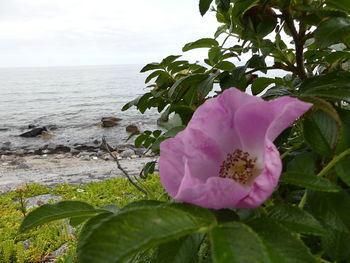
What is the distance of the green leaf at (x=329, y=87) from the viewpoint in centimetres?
72

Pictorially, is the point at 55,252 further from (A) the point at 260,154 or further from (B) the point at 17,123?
(B) the point at 17,123

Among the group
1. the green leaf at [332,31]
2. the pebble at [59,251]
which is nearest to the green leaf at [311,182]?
the green leaf at [332,31]

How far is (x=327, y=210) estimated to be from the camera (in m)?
0.59

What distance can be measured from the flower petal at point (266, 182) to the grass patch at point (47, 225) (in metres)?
A: 1.59

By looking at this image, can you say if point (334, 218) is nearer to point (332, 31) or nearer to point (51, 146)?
point (332, 31)

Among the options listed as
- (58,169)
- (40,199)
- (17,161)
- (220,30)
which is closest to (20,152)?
(17,161)

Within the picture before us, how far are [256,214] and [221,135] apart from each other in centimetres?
14

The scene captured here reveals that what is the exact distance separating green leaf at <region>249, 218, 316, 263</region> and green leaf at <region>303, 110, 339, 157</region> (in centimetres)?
24

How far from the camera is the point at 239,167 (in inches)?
24.5

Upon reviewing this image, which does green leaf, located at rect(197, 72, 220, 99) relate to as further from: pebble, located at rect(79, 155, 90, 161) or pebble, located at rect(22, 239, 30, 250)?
pebble, located at rect(79, 155, 90, 161)

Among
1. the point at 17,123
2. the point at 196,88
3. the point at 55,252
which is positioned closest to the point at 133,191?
the point at 55,252

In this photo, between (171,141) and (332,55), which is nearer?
(171,141)

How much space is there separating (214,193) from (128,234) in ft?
0.43

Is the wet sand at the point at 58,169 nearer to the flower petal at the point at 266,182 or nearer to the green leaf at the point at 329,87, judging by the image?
the green leaf at the point at 329,87
